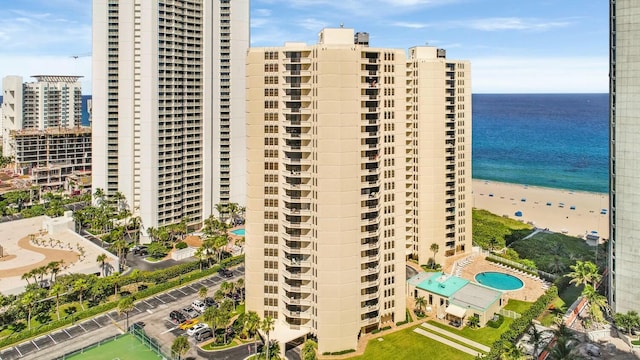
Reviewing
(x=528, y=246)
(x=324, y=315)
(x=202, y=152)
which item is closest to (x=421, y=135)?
(x=528, y=246)

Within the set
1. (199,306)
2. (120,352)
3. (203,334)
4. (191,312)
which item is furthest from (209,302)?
(120,352)

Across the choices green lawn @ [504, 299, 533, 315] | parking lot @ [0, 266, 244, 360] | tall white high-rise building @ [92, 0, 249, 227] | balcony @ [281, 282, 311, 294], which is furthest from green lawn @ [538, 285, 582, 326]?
tall white high-rise building @ [92, 0, 249, 227]

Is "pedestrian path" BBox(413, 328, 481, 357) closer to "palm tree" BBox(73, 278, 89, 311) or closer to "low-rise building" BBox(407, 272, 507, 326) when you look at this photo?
"low-rise building" BBox(407, 272, 507, 326)

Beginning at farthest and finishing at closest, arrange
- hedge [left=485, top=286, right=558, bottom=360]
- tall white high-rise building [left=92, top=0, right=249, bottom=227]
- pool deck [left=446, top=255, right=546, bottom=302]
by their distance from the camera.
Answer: tall white high-rise building [left=92, top=0, right=249, bottom=227], pool deck [left=446, top=255, right=546, bottom=302], hedge [left=485, top=286, right=558, bottom=360]

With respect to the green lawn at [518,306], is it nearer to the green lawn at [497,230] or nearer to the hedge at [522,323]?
the hedge at [522,323]

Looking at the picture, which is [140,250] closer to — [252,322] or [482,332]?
[252,322]

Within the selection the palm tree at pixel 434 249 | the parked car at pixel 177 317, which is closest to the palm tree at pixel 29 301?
the parked car at pixel 177 317
